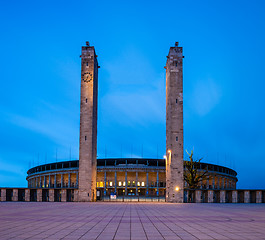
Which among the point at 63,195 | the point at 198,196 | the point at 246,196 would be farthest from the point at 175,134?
the point at 63,195

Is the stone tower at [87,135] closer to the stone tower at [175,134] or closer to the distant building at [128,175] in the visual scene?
the stone tower at [175,134]

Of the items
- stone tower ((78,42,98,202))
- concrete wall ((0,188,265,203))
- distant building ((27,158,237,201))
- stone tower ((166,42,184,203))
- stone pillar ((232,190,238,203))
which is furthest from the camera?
distant building ((27,158,237,201))

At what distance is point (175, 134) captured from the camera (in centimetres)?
4603

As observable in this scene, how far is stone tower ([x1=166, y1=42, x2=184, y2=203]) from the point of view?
149ft

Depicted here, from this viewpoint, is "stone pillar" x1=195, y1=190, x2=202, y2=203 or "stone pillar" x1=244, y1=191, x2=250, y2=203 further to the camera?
"stone pillar" x1=195, y1=190, x2=202, y2=203

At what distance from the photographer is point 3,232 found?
1271 cm

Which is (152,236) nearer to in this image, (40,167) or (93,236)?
(93,236)

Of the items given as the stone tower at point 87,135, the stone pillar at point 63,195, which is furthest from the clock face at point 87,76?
the stone pillar at point 63,195

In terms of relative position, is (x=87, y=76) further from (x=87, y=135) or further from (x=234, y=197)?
(x=234, y=197)

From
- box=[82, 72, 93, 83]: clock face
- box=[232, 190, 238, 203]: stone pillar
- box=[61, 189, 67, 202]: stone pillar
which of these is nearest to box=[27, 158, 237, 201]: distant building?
box=[61, 189, 67, 202]: stone pillar

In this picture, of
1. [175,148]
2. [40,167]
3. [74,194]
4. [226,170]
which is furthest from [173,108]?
[40,167]

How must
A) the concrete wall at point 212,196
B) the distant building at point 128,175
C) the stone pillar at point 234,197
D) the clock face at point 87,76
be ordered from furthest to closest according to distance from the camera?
the distant building at point 128,175
the clock face at point 87,76
the stone pillar at point 234,197
the concrete wall at point 212,196

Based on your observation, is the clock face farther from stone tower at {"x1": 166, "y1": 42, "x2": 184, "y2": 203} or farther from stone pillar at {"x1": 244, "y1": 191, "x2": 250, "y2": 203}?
stone pillar at {"x1": 244, "y1": 191, "x2": 250, "y2": 203}

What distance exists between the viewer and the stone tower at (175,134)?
149 ft
